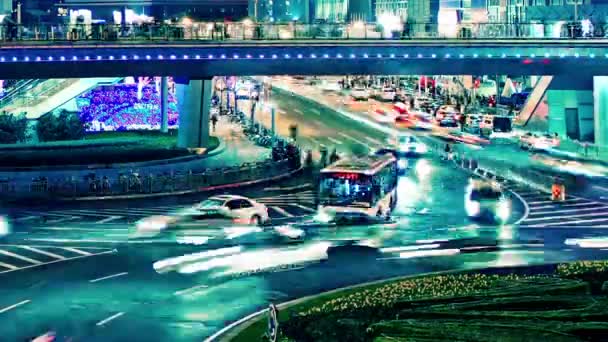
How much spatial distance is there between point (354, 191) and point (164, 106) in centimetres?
4847

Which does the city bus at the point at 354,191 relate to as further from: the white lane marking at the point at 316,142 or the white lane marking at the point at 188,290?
the white lane marking at the point at 316,142

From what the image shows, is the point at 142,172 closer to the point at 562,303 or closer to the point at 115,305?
the point at 115,305

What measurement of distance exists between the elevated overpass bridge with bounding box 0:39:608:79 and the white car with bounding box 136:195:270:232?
21.7 meters

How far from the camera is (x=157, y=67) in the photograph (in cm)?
6694

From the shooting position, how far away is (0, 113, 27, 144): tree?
81.1m

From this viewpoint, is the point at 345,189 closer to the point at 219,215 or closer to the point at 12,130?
the point at 219,215

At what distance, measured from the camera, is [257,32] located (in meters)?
66.6

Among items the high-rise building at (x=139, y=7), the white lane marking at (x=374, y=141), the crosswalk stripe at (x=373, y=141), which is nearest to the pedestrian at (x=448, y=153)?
the white lane marking at (x=374, y=141)

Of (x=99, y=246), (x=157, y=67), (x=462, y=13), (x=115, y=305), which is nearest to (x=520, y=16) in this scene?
(x=462, y=13)

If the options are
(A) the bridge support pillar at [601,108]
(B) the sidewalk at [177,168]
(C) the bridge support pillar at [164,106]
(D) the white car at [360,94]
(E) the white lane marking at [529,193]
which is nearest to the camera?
(E) the white lane marking at [529,193]

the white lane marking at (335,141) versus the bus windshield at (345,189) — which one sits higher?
the bus windshield at (345,189)

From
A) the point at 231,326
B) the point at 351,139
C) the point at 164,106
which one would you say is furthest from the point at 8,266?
the point at 164,106

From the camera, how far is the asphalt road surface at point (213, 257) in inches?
1117

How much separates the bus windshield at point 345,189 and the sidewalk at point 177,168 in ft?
54.1
